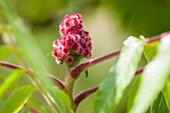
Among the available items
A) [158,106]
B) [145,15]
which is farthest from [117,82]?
[145,15]

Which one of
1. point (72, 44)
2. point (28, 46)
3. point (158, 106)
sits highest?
point (28, 46)

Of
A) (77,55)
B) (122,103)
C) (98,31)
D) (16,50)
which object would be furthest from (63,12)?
(16,50)

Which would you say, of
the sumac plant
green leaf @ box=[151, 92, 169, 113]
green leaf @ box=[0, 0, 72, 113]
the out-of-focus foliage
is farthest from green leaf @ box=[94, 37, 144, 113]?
the out-of-focus foliage

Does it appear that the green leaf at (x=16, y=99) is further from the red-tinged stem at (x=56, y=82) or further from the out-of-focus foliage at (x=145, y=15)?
the out-of-focus foliage at (x=145, y=15)

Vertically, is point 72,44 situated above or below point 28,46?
below

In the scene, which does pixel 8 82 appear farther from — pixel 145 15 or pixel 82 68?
pixel 145 15

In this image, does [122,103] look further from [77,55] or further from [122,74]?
[122,74]

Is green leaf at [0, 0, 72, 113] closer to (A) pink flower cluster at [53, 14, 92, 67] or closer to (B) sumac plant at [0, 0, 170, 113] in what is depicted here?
(B) sumac plant at [0, 0, 170, 113]
